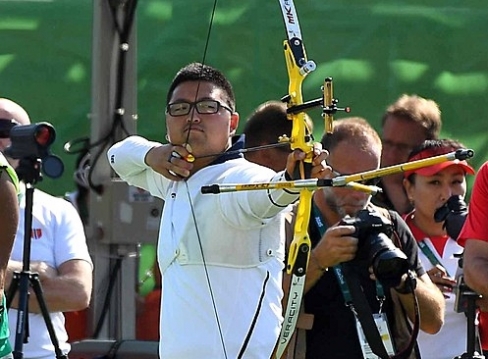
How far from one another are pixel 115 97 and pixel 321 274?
6.88 feet

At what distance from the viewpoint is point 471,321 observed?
4.07 m

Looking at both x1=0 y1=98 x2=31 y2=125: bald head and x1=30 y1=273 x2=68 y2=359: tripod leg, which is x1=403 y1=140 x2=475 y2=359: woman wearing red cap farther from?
x1=0 y1=98 x2=31 y2=125: bald head

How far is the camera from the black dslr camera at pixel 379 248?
347 centimetres

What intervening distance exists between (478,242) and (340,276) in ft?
1.45

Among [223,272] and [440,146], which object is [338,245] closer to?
[223,272]

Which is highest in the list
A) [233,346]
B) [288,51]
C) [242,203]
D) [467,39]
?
[467,39]

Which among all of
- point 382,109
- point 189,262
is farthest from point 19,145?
point 382,109

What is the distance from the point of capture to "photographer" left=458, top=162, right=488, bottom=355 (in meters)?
4.04

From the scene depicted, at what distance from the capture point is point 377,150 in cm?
412

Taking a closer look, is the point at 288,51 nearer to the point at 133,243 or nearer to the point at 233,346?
the point at 233,346

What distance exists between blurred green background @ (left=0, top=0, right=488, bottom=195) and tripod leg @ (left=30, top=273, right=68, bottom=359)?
1.56 metres

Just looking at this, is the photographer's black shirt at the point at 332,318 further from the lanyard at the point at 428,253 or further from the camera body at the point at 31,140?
the camera body at the point at 31,140

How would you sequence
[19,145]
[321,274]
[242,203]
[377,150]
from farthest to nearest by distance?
[19,145]
[377,150]
[321,274]
[242,203]

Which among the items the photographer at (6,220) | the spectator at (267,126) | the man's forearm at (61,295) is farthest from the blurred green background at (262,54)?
the photographer at (6,220)
